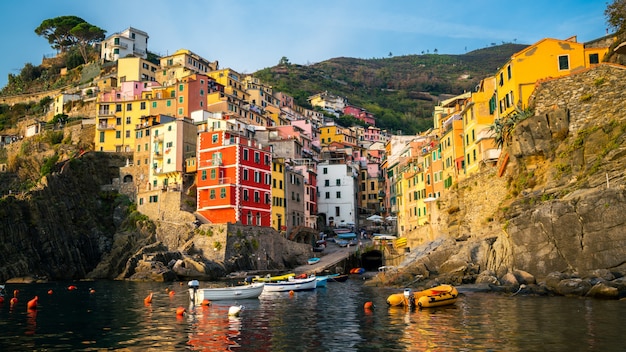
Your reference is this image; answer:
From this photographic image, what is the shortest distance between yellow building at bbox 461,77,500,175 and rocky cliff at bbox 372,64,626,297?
206 cm

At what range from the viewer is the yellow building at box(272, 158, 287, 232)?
3201 inches

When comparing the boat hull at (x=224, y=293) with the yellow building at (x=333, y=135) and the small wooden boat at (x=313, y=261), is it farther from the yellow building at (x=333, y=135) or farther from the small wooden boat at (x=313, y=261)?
the yellow building at (x=333, y=135)

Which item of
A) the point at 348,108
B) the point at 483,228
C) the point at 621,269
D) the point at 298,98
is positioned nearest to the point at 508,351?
the point at 621,269

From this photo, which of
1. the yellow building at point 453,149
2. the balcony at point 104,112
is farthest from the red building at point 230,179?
the yellow building at point 453,149

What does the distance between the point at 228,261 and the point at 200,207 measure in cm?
1073

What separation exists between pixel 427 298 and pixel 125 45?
114256 mm

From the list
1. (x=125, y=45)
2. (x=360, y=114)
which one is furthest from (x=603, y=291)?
(x=360, y=114)

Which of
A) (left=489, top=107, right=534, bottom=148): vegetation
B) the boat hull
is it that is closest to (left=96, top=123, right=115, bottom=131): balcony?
the boat hull

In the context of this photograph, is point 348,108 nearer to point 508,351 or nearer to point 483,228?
point 483,228

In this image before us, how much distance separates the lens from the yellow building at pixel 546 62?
4925 centimetres

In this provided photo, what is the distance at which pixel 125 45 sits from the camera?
127 meters

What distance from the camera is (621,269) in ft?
113

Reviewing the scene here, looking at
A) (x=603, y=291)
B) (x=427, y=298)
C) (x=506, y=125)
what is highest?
(x=506, y=125)

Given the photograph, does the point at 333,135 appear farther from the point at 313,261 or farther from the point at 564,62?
the point at 564,62
